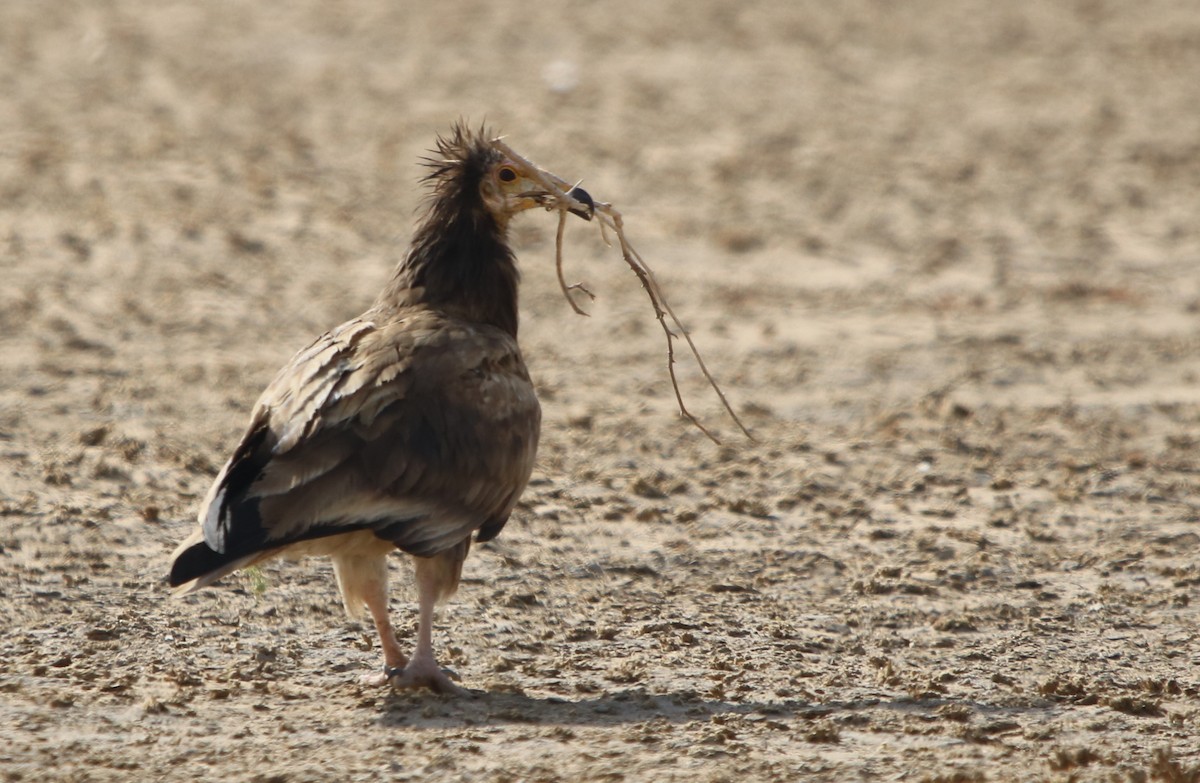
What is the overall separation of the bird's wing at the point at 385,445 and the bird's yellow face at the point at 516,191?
61 cm

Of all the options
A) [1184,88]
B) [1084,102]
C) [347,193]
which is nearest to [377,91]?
[347,193]

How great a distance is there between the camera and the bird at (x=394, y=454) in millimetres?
5066

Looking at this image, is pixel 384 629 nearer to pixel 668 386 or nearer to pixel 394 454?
pixel 394 454

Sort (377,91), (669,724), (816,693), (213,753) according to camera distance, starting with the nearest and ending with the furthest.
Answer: (213,753)
(669,724)
(816,693)
(377,91)

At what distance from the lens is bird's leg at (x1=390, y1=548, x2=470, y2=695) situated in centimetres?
543

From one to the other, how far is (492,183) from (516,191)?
89mm

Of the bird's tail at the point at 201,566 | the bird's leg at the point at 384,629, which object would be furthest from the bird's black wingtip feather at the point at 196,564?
the bird's leg at the point at 384,629

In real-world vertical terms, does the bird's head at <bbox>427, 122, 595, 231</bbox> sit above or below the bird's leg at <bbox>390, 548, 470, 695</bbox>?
above

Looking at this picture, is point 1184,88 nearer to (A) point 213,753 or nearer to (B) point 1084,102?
(B) point 1084,102

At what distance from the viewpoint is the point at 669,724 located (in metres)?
5.24

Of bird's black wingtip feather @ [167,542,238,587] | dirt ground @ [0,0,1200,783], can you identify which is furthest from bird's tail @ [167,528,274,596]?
dirt ground @ [0,0,1200,783]

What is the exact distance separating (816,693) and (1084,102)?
395 inches

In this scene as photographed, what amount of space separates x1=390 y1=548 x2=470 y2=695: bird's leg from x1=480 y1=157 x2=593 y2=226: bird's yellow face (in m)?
1.30

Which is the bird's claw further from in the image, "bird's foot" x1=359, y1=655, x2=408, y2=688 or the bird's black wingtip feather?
the bird's black wingtip feather
